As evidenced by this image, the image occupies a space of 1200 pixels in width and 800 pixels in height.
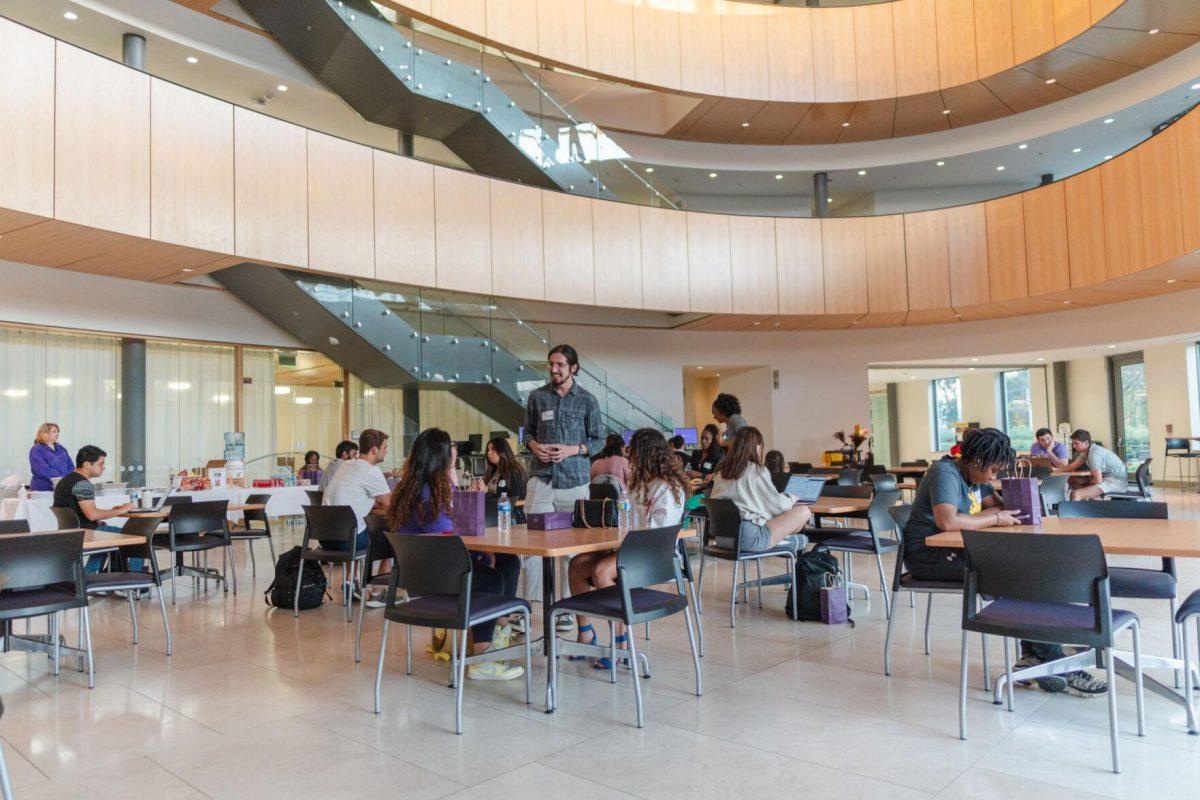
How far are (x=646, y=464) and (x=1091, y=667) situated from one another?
2207 mm

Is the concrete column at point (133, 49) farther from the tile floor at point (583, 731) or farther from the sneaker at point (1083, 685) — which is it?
the sneaker at point (1083, 685)

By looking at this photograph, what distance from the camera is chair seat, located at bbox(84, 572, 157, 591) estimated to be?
Result: 448 cm

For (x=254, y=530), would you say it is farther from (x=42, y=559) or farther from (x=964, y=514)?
(x=964, y=514)

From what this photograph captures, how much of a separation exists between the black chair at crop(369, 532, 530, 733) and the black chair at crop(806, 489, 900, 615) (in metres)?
2.66

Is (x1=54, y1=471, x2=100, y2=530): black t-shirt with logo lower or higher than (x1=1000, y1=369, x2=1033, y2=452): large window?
lower

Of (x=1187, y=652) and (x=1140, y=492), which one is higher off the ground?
(x=1140, y=492)

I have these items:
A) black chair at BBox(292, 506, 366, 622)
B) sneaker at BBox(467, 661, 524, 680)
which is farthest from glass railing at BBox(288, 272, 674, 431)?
sneaker at BBox(467, 661, 524, 680)

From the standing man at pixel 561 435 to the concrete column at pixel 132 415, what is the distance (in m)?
7.85

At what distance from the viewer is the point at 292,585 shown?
6027 millimetres

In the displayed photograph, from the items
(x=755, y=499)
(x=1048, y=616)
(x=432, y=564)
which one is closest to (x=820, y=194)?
(x=755, y=499)

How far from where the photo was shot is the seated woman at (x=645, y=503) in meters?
4.22

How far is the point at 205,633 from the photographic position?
533cm

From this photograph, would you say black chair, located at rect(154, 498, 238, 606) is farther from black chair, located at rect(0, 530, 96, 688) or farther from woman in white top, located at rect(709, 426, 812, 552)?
woman in white top, located at rect(709, 426, 812, 552)

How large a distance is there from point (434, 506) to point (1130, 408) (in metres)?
16.8
